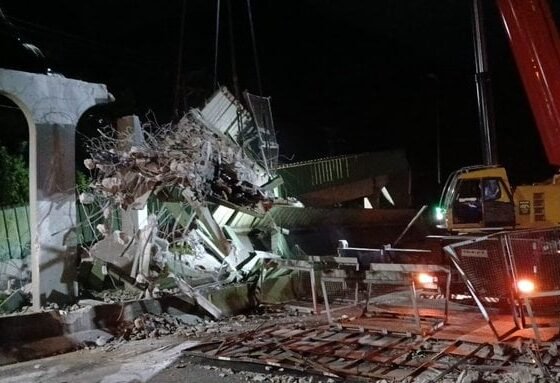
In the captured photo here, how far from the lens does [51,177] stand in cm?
1032

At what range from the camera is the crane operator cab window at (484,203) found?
10547mm

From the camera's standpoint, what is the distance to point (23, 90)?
9.84 metres

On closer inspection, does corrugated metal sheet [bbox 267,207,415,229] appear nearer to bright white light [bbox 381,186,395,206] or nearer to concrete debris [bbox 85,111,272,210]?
bright white light [bbox 381,186,395,206]

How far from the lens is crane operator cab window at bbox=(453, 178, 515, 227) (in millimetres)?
10547

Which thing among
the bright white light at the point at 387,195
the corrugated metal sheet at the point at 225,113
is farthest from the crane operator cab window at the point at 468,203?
the bright white light at the point at 387,195

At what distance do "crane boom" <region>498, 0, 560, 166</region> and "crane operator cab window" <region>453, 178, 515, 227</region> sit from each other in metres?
2.28

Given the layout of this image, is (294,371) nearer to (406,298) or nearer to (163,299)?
(163,299)

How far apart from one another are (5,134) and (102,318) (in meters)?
7.56

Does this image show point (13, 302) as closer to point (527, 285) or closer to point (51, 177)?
point (51, 177)

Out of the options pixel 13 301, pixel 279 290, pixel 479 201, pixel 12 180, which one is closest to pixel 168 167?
pixel 13 301

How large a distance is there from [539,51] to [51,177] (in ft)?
27.4

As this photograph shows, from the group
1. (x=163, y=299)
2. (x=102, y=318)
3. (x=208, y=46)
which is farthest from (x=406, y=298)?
(x=208, y=46)

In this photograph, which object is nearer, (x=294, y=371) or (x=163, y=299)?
(x=294, y=371)

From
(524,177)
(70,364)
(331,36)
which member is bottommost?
(70,364)
